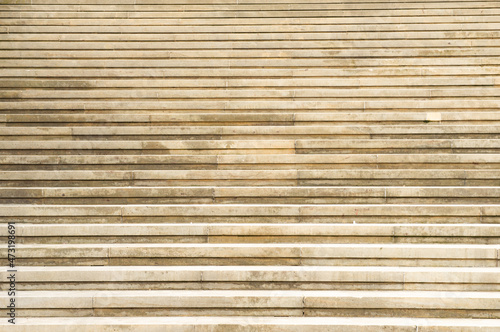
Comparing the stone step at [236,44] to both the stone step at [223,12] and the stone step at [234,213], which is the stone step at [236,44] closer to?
the stone step at [223,12]

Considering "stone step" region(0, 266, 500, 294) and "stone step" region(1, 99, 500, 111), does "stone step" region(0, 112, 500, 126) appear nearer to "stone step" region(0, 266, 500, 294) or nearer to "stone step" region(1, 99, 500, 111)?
"stone step" region(1, 99, 500, 111)

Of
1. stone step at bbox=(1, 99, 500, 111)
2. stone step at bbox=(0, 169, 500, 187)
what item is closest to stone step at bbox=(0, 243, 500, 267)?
stone step at bbox=(0, 169, 500, 187)

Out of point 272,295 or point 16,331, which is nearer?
point 16,331

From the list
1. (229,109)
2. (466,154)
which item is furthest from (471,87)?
(229,109)

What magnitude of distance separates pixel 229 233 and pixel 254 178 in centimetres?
89

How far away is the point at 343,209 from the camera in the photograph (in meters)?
4.23

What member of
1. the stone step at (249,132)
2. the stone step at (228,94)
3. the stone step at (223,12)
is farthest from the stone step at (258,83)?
the stone step at (223,12)

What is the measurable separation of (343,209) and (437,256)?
0.99 m

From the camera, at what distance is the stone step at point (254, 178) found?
4.58 meters

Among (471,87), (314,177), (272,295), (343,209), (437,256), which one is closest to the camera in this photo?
(272,295)

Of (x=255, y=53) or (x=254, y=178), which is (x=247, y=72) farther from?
(x=254, y=178)

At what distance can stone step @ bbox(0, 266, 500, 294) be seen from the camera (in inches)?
143

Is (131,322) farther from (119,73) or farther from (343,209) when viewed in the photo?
(119,73)

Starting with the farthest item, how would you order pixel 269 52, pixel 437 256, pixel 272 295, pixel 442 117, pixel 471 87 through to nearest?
1. pixel 269 52
2. pixel 471 87
3. pixel 442 117
4. pixel 437 256
5. pixel 272 295
